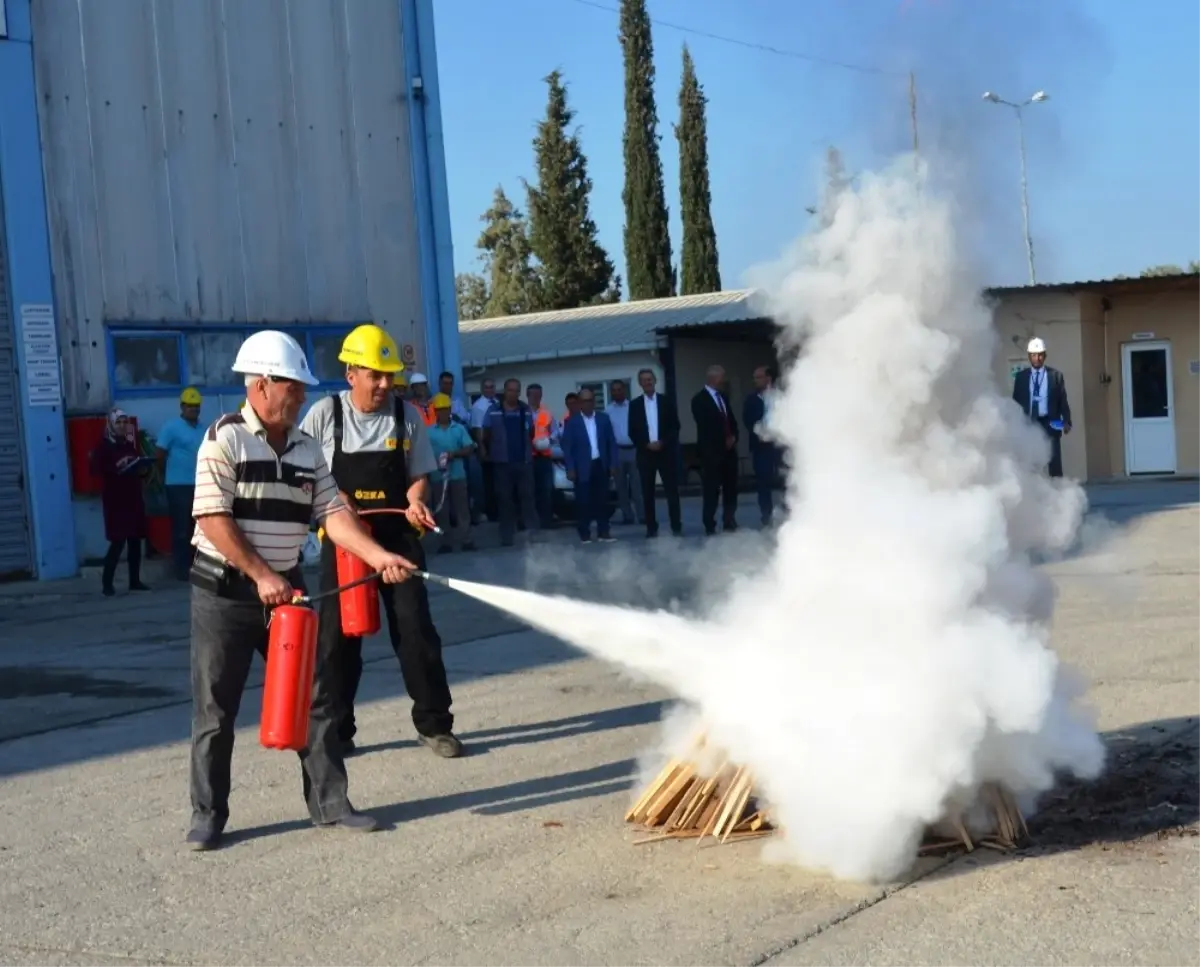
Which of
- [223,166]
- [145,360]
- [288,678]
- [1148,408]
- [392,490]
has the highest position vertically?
[223,166]

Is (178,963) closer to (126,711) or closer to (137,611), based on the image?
(126,711)

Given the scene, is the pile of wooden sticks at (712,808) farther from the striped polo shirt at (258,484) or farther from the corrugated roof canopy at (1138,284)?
the corrugated roof canopy at (1138,284)

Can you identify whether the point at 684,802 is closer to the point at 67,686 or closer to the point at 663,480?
the point at 67,686

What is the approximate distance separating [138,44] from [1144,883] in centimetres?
1644

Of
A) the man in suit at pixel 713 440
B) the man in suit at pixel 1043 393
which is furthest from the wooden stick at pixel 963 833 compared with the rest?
the man in suit at pixel 713 440

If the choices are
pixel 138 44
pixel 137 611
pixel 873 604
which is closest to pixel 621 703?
pixel 873 604

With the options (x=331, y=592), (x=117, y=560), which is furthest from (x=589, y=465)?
(x=331, y=592)

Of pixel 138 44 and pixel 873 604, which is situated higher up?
pixel 138 44

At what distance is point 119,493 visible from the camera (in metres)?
15.7

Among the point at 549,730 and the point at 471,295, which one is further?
the point at 471,295

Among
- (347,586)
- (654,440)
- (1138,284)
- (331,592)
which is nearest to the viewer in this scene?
(347,586)

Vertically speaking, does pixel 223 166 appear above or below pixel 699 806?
above

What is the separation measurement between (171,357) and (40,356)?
5.86 ft

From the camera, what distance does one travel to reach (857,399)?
557 centimetres
